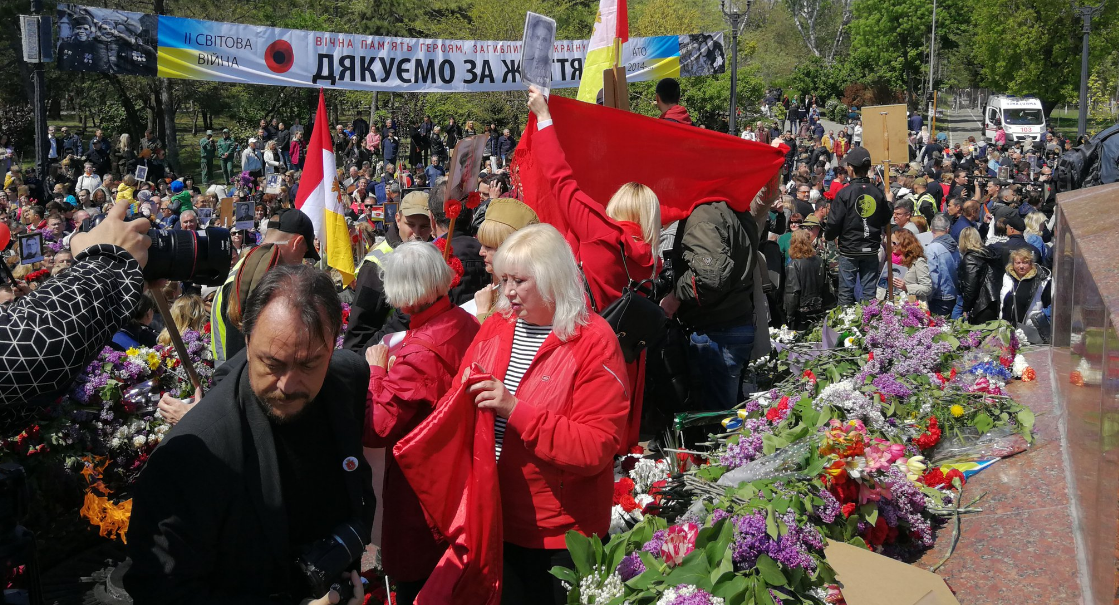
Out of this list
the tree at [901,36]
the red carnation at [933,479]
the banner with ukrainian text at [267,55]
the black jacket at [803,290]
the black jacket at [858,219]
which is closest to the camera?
the red carnation at [933,479]

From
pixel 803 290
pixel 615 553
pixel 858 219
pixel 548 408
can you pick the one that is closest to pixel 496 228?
pixel 548 408

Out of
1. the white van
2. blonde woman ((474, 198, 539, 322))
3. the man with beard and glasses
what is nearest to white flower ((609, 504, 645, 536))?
blonde woman ((474, 198, 539, 322))

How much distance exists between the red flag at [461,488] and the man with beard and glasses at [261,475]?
0.62 meters

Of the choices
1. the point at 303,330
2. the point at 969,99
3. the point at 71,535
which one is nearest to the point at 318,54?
the point at 71,535

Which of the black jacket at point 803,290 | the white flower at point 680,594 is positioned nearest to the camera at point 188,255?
the white flower at point 680,594

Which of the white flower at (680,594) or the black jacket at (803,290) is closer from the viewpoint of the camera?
the white flower at (680,594)

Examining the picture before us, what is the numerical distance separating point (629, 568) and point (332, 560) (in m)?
1.16

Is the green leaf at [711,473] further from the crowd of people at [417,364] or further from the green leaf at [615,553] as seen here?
the green leaf at [615,553]

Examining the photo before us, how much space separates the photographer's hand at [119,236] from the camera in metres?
2.08

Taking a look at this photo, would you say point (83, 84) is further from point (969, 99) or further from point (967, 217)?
point (969, 99)

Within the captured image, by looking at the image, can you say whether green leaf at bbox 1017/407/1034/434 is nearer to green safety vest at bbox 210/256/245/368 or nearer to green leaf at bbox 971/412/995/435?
green leaf at bbox 971/412/995/435

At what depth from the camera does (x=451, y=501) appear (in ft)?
10.1

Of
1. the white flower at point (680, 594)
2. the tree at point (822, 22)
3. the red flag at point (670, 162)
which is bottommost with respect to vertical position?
the white flower at point (680, 594)

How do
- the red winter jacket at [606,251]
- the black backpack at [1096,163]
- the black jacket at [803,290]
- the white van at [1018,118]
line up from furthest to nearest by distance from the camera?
1. the white van at [1018,118]
2. the black jacket at [803,290]
3. the black backpack at [1096,163]
4. the red winter jacket at [606,251]
